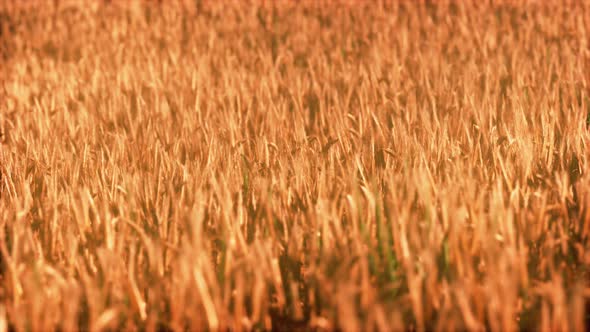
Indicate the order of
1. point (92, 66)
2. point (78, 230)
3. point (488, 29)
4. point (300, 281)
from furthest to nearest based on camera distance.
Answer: point (488, 29) < point (92, 66) < point (78, 230) < point (300, 281)

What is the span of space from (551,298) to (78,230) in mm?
1124

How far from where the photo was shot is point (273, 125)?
261 cm

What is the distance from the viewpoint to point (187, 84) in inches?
137

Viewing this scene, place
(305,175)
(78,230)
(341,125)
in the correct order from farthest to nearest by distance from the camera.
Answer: (341,125), (305,175), (78,230)

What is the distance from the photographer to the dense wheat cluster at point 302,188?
1.44 metres

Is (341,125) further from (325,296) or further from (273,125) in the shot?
(325,296)

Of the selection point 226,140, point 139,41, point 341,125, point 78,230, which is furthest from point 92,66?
point 78,230

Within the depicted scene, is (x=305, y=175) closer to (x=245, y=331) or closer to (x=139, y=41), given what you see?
(x=245, y=331)

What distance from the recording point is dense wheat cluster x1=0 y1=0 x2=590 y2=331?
4.72ft

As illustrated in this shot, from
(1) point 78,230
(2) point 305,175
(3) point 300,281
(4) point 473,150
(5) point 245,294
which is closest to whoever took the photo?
(5) point 245,294

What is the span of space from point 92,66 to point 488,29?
7.52ft

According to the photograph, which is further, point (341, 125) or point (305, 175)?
point (341, 125)

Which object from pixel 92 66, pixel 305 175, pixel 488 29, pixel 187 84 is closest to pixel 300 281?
pixel 305 175

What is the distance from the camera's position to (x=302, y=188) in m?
1.96
